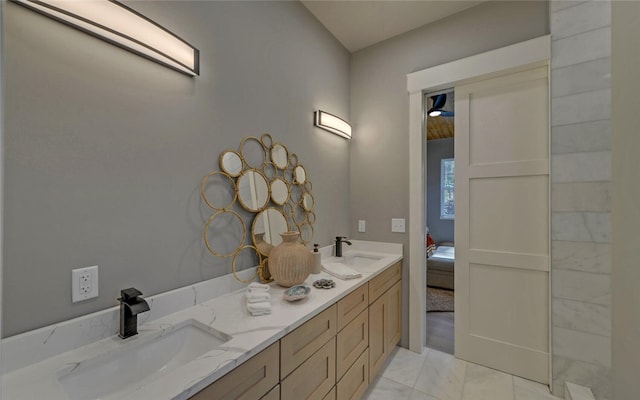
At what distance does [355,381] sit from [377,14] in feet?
8.88

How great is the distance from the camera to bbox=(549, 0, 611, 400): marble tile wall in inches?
63.1

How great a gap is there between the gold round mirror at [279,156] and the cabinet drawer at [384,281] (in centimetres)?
102

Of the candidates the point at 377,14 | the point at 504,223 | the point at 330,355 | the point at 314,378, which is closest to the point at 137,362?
the point at 314,378

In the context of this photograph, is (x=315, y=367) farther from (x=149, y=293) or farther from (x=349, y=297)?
(x=149, y=293)

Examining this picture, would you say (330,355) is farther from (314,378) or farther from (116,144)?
(116,144)

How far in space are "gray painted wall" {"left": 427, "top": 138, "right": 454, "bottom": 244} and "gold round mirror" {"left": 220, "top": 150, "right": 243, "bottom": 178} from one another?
16.3ft

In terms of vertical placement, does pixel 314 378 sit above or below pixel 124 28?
below

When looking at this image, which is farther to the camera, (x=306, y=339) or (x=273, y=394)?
(x=306, y=339)

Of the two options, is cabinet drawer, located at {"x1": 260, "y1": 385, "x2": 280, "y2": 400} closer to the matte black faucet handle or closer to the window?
the matte black faucet handle

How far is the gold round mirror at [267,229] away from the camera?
5.24 feet

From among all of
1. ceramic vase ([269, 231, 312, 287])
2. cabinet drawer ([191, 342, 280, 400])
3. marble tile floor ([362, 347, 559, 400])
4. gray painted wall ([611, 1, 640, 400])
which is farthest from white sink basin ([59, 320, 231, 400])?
marble tile floor ([362, 347, 559, 400])

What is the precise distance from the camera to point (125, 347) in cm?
91

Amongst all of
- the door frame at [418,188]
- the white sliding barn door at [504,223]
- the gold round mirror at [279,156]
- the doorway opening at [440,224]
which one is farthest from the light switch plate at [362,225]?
the gold round mirror at [279,156]

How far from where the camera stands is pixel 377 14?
2152mm
